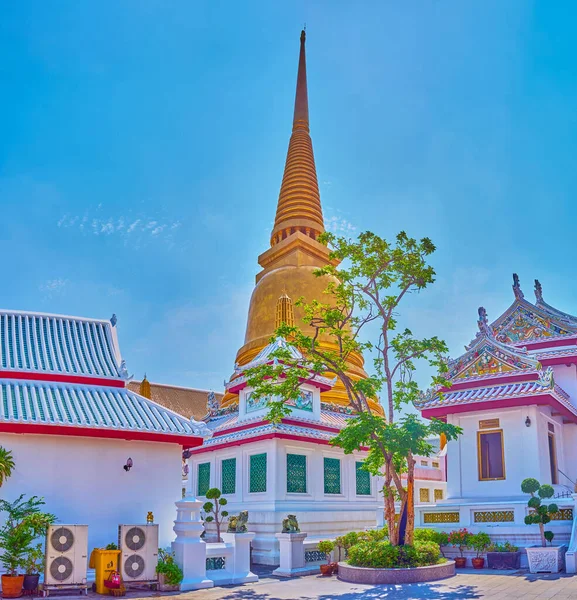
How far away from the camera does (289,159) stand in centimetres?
4312

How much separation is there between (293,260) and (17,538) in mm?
25546

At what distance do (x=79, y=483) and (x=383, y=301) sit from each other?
8.94m

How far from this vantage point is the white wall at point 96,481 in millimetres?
15078

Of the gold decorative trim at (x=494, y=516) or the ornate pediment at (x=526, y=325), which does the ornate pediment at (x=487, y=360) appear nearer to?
the ornate pediment at (x=526, y=325)

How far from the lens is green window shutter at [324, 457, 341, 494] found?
2305 cm

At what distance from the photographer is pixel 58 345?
725 inches

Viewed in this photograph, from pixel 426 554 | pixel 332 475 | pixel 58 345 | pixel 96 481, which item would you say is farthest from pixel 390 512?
pixel 58 345

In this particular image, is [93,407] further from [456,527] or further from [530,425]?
[530,425]

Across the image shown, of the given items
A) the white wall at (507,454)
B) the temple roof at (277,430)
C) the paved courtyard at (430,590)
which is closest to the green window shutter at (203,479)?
the temple roof at (277,430)

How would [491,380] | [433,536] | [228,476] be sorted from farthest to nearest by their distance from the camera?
[228,476]
[491,380]
[433,536]

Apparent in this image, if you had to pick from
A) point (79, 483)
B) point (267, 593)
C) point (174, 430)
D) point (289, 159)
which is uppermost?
point (289, 159)

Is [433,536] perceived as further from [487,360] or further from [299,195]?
[299,195]

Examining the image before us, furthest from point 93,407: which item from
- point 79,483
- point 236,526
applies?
point 236,526

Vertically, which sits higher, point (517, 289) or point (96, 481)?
point (517, 289)
